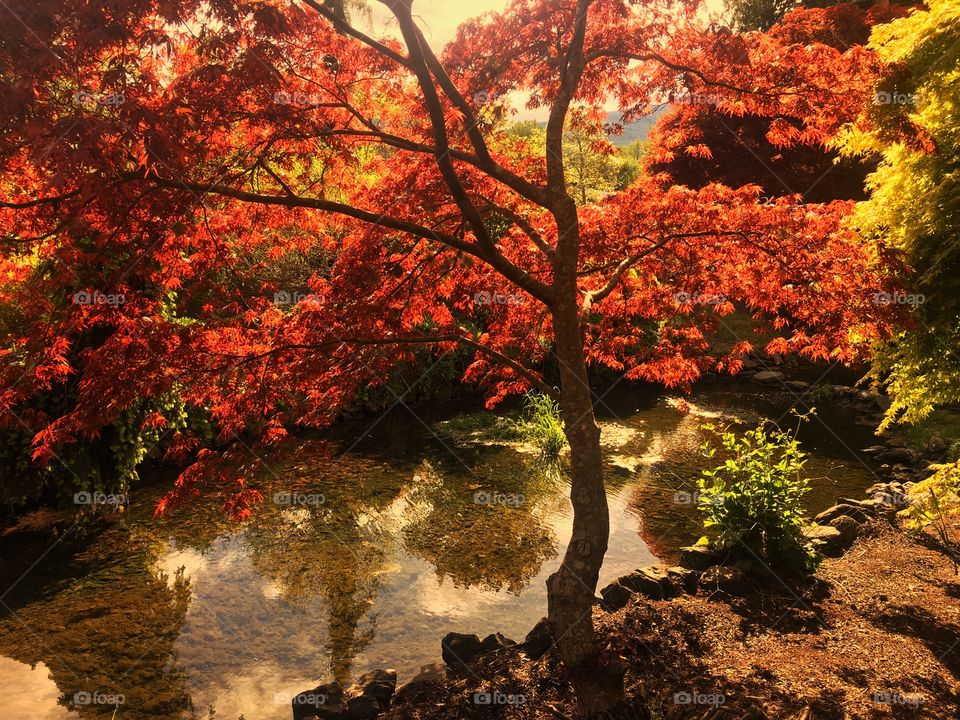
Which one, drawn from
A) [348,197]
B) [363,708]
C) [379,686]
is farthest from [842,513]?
[348,197]

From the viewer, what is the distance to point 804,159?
76.7 ft

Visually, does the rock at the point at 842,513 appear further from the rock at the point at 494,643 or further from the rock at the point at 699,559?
the rock at the point at 494,643

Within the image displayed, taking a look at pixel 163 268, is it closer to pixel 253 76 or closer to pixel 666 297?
pixel 253 76

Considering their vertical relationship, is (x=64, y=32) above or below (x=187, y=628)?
above

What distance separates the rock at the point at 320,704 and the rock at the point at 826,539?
5.71 metres

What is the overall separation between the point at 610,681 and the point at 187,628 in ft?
15.9

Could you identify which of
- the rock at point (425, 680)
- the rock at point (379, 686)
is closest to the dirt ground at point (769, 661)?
the rock at point (425, 680)

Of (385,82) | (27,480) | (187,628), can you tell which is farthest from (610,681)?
(27,480)

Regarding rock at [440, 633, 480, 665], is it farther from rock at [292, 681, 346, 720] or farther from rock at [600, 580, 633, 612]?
rock at [600, 580, 633, 612]

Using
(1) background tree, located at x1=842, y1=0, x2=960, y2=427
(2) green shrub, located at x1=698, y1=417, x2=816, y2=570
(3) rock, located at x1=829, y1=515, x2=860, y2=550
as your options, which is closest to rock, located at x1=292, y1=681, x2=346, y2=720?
(2) green shrub, located at x1=698, y1=417, x2=816, y2=570

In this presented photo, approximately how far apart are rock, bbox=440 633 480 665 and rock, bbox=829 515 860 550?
5064mm

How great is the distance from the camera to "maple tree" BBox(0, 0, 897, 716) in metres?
3.58

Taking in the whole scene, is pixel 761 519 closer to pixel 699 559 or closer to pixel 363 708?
pixel 699 559

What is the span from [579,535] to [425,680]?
1.91 metres
